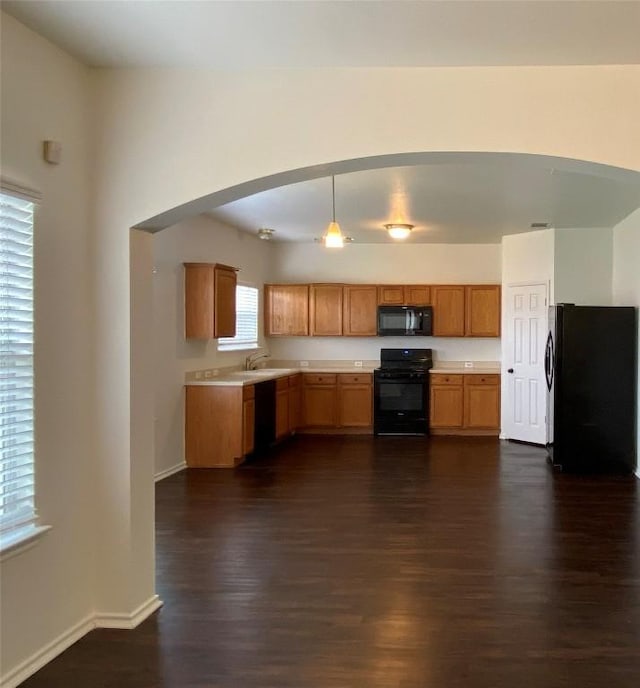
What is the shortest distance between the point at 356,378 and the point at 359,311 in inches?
38.0

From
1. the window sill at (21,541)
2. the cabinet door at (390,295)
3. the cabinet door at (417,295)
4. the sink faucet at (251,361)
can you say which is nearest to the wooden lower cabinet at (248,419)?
the sink faucet at (251,361)

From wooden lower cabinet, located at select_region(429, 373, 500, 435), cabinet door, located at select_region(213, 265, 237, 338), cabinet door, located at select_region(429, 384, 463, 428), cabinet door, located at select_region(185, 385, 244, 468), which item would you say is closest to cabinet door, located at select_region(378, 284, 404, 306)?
wooden lower cabinet, located at select_region(429, 373, 500, 435)

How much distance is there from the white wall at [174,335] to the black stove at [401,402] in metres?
2.49

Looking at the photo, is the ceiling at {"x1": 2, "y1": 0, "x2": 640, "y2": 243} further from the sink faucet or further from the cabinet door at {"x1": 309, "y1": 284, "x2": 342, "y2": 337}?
the cabinet door at {"x1": 309, "y1": 284, "x2": 342, "y2": 337}

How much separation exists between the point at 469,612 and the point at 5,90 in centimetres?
323

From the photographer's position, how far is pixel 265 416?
7.94 m

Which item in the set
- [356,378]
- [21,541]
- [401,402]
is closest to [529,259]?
[401,402]

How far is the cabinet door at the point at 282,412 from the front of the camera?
8.45 m

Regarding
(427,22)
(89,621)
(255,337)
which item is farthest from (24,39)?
(255,337)

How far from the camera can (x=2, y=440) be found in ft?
9.02

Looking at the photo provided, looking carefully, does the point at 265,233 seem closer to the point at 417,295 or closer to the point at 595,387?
the point at 417,295

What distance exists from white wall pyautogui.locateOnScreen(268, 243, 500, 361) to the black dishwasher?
2.03 meters

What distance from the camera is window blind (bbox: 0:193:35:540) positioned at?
107 inches

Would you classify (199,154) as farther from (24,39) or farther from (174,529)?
(174,529)
